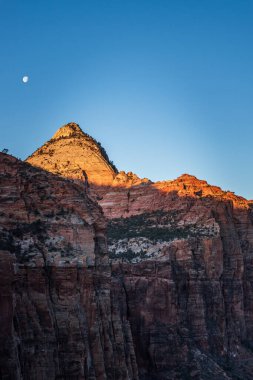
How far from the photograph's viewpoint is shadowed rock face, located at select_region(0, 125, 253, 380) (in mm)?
51094

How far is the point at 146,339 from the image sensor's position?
3194 inches

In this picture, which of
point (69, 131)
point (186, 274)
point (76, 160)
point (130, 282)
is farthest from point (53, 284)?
point (69, 131)

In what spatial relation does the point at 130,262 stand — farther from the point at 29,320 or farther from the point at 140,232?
the point at 29,320

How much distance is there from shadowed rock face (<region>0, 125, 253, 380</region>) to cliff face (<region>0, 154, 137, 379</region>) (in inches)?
3.3

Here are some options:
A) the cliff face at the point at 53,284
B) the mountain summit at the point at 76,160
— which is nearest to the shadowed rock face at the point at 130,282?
the cliff face at the point at 53,284

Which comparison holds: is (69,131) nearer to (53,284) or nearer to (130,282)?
(130,282)

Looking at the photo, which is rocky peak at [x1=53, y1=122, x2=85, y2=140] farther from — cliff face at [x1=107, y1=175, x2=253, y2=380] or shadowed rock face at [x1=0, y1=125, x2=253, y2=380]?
cliff face at [x1=107, y1=175, x2=253, y2=380]

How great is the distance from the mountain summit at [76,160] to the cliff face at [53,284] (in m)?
47.4

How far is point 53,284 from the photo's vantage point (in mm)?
53562

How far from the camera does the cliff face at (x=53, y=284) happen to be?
48.4 m

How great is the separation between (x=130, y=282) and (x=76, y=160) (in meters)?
33.5

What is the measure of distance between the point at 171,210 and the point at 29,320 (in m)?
53.1

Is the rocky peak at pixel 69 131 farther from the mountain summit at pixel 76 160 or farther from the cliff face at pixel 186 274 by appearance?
the cliff face at pixel 186 274

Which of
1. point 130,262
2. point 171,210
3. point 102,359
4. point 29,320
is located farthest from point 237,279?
point 29,320
